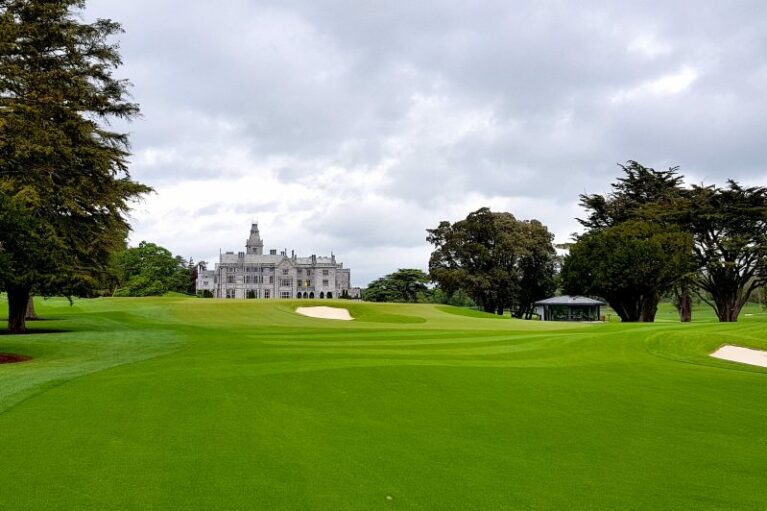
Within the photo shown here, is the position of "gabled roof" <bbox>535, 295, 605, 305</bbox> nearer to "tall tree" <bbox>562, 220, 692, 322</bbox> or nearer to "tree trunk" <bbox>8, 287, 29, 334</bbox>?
"tall tree" <bbox>562, 220, 692, 322</bbox>

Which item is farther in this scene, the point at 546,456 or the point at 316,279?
the point at 316,279

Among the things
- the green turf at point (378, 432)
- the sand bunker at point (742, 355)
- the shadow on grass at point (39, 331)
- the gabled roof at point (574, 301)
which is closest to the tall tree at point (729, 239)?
the gabled roof at point (574, 301)

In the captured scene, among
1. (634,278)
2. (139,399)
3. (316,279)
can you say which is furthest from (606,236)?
(316,279)

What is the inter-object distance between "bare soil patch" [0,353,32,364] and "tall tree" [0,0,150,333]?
11.1 ft

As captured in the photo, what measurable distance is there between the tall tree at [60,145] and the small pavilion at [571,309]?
55.5 metres

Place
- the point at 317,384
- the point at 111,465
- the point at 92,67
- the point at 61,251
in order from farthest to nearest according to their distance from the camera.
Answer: the point at 92,67 → the point at 61,251 → the point at 317,384 → the point at 111,465

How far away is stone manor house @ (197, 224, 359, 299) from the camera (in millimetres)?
138750

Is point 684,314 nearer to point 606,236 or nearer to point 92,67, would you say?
point 606,236

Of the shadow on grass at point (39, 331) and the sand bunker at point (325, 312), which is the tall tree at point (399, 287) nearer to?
the sand bunker at point (325, 312)

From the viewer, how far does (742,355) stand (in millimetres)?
24188

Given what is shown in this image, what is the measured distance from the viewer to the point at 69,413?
1147 cm

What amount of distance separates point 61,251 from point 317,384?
20.0 meters

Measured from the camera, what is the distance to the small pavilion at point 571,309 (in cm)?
7400

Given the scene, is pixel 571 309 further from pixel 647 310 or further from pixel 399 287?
pixel 399 287
